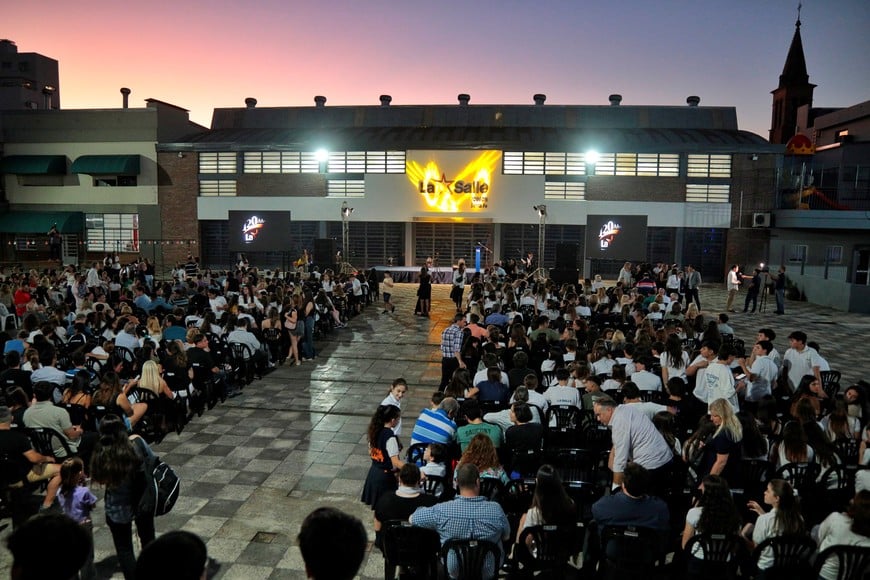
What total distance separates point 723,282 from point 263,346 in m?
25.4

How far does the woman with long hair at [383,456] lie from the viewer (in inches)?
223

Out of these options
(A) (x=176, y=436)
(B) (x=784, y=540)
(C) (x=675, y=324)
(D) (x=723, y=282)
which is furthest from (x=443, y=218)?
(B) (x=784, y=540)

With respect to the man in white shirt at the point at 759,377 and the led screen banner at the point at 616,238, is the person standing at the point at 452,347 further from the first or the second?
the led screen banner at the point at 616,238

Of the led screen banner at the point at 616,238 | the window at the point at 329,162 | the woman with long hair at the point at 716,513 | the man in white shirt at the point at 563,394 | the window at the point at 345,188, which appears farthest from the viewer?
the window at the point at 345,188

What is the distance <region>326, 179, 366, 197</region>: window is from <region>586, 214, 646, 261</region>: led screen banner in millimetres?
13358

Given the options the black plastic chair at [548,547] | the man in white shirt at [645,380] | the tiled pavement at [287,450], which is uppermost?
the man in white shirt at [645,380]

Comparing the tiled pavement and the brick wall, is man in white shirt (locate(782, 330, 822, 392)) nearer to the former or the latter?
the tiled pavement

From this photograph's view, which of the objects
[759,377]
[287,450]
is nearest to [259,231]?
[287,450]

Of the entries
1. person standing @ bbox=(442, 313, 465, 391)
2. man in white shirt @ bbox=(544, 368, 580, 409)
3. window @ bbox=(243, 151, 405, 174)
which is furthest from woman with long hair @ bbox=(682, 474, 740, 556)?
window @ bbox=(243, 151, 405, 174)

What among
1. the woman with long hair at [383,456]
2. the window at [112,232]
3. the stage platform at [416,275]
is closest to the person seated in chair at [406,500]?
the woman with long hair at [383,456]

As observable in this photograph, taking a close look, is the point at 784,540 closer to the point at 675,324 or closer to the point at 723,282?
the point at 675,324

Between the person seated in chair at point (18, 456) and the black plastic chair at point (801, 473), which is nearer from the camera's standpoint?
the black plastic chair at point (801, 473)

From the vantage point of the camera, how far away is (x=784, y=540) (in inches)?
168

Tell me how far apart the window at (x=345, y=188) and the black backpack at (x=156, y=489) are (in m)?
27.5
